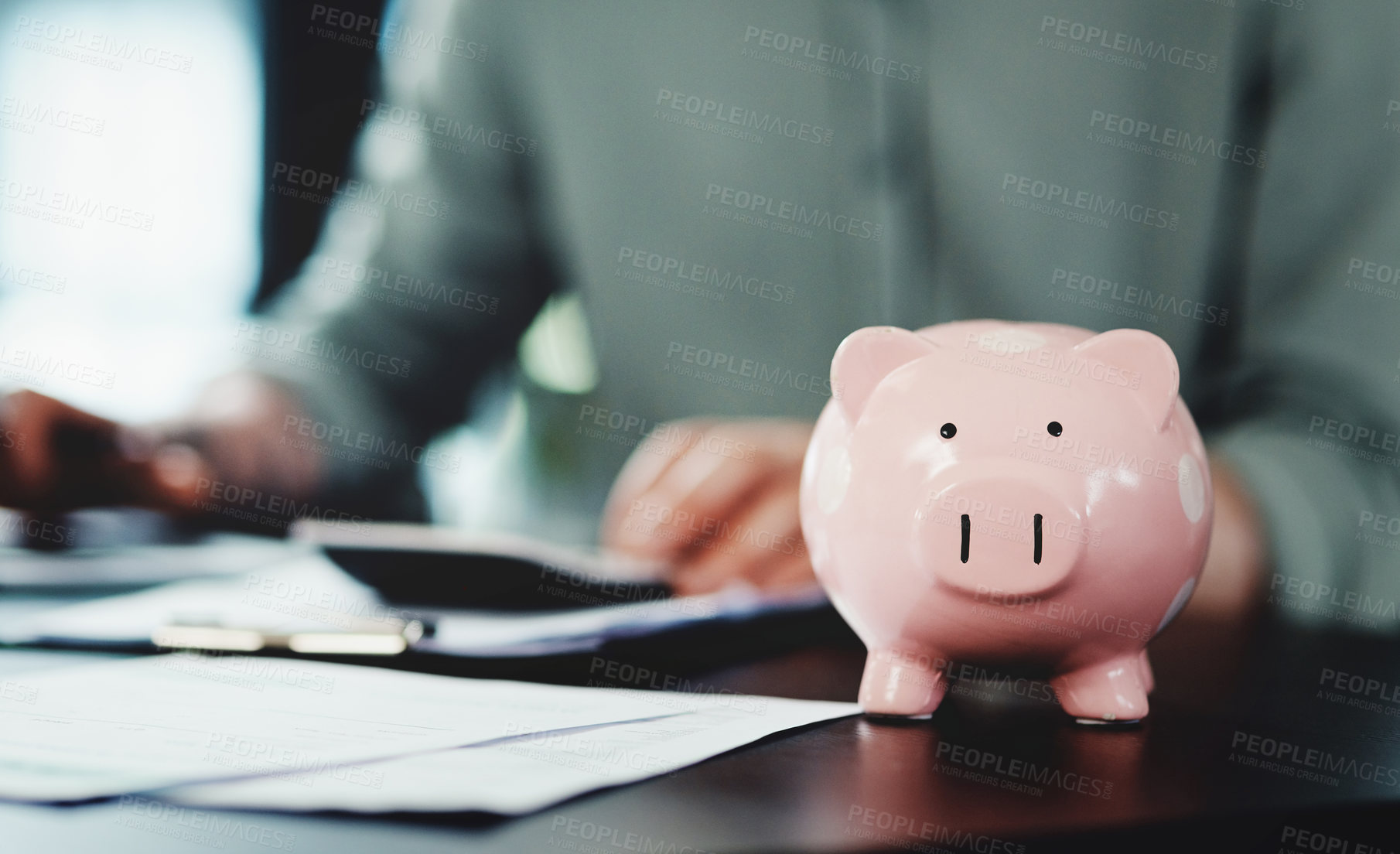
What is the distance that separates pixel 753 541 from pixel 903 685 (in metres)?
0.42

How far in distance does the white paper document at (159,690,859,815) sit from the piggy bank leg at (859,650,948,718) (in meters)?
0.05

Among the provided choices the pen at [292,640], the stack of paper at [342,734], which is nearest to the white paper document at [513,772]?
the stack of paper at [342,734]

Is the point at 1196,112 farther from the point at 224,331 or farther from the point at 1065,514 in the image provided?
the point at 224,331

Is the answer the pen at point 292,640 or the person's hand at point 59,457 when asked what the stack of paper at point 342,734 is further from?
the person's hand at point 59,457

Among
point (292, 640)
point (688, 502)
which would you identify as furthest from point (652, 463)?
point (292, 640)

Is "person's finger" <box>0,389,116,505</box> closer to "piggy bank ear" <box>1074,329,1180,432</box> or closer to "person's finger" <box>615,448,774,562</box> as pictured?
"person's finger" <box>615,448,774,562</box>

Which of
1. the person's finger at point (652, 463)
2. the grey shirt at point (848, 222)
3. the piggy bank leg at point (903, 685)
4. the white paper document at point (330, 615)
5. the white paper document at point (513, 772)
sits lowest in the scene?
the white paper document at point (330, 615)

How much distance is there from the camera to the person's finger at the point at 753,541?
0.92 metres

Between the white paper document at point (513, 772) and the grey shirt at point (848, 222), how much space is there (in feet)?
2.63

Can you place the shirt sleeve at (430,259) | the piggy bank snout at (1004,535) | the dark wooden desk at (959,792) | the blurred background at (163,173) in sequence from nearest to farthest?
the dark wooden desk at (959,792)
the piggy bank snout at (1004,535)
the shirt sleeve at (430,259)
the blurred background at (163,173)

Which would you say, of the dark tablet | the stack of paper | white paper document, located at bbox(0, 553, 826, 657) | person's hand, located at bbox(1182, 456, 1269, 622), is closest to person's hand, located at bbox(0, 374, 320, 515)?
white paper document, located at bbox(0, 553, 826, 657)

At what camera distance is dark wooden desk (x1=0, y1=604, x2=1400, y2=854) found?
299 mm

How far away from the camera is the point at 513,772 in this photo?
0.36m

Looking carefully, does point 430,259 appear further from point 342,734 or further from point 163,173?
point 342,734
